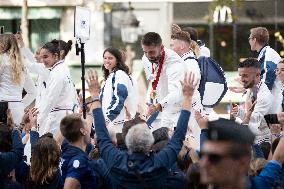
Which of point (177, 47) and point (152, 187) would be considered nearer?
point (152, 187)

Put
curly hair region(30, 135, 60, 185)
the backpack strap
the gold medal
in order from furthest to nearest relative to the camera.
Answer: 1. the backpack strap
2. the gold medal
3. curly hair region(30, 135, 60, 185)

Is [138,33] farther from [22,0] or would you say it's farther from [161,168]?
[161,168]

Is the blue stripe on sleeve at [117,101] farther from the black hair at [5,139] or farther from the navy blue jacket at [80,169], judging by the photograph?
the navy blue jacket at [80,169]

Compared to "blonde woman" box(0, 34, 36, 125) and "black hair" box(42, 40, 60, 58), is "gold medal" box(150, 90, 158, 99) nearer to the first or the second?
"black hair" box(42, 40, 60, 58)

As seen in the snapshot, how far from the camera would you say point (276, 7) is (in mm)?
23109

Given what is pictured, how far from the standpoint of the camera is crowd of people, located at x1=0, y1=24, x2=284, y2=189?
5.65 metres

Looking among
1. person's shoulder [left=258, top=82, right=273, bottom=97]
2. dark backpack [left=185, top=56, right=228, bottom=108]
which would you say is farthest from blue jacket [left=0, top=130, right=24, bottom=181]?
person's shoulder [left=258, top=82, right=273, bottom=97]

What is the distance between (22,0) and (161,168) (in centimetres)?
1715

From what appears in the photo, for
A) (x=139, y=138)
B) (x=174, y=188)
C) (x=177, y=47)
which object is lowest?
(x=174, y=188)

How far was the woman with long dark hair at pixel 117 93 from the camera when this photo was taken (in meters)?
10.7

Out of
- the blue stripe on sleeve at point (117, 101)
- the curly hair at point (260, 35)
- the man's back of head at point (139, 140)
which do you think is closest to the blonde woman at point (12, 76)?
the blue stripe on sleeve at point (117, 101)

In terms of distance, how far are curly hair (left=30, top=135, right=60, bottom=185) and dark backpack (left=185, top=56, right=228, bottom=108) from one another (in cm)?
365

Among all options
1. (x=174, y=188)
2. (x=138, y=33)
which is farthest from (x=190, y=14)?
(x=174, y=188)

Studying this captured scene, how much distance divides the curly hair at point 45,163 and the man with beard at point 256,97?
3.06 m
